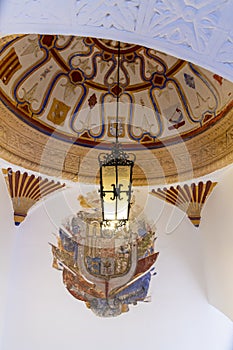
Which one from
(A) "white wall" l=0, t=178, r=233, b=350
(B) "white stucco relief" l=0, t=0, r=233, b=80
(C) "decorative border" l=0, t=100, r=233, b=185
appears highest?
(C) "decorative border" l=0, t=100, r=233, b=185

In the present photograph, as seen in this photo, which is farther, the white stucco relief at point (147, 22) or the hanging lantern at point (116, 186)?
the hanging lantern at point (116, 186)

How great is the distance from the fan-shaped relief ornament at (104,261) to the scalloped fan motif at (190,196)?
67 centimetres

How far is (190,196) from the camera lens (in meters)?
6.00

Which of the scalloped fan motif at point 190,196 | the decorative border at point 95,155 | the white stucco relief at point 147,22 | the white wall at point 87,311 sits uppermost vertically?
the decorative border at point 95,155

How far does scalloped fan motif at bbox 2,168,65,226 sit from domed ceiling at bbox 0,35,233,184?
0.84ft

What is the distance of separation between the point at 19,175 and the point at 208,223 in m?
3.44

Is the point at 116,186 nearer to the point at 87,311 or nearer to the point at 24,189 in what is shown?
the point at 24,189

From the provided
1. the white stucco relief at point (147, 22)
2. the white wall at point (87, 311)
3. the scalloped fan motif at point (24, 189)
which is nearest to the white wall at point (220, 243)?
the white wall at point (87, 311)

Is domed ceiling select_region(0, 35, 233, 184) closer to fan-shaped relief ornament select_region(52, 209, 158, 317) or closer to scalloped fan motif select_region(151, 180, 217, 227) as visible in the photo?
scalloped fan motif select_region(151, 180, 217, 227)

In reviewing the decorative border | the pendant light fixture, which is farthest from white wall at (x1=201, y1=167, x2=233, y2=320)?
the pendant light fixture

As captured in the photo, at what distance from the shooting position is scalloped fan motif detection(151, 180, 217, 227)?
5.83 meters

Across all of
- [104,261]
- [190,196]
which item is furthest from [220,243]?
[104,261]

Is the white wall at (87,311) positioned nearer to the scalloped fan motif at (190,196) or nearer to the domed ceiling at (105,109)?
the scalloped fan motif at (190,196)

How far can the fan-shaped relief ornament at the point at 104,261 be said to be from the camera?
5.90 metres
